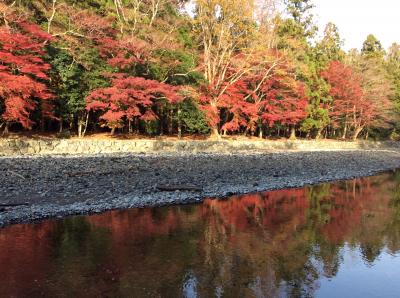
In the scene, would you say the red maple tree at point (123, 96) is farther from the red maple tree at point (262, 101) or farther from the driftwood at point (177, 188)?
the driftwood at point (177, 188)

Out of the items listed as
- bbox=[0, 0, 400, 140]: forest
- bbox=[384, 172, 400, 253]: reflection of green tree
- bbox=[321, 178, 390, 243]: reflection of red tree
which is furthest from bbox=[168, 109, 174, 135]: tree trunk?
bbox=[384, 172, 400, 253]: reflection of green tree

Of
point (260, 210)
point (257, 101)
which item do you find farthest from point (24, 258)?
point (257, 101)

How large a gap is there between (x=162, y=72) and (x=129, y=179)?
13.9 m

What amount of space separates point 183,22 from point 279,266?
88.2ft

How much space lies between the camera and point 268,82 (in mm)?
32562

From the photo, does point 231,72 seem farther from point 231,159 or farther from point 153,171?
point 153,171

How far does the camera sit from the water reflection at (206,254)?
6.30m

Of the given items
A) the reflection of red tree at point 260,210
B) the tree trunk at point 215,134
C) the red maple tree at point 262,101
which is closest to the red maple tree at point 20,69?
the reflection of red tree at point 260,210

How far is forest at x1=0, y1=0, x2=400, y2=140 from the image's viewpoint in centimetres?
2056

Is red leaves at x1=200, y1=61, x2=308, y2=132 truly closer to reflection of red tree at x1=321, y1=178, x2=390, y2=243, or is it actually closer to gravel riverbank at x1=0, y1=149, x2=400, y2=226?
gravel riverbank at x1=0, y1=149, x2=400, y2=226

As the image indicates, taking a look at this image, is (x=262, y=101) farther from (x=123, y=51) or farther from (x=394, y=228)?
(x=394, y=228)

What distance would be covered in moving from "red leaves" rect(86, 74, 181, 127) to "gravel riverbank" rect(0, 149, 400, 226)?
15.7ft

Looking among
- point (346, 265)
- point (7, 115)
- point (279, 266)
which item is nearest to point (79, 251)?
point (279, 266)

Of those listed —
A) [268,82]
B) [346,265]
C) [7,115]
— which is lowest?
[346,265]
